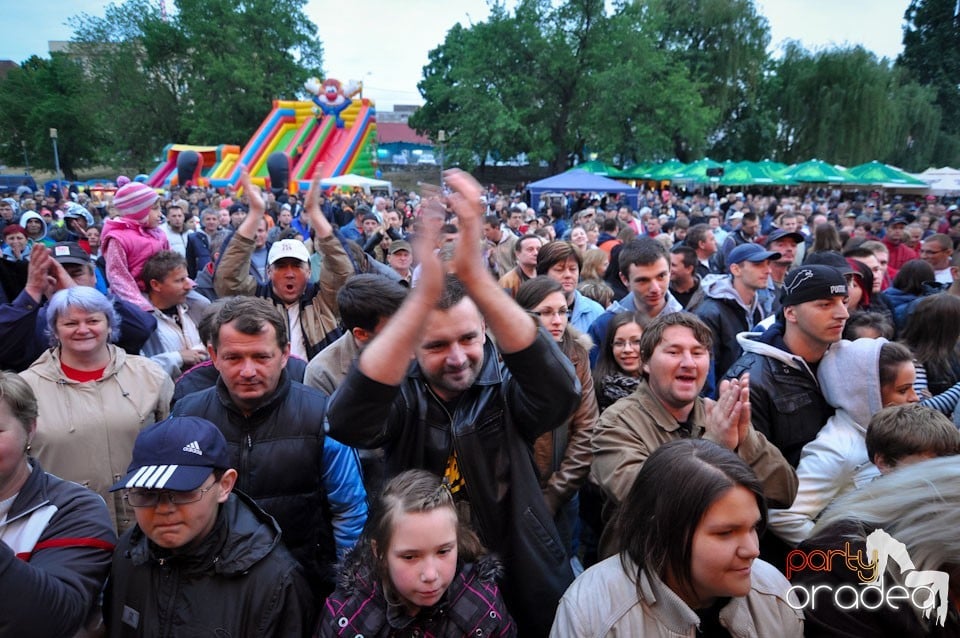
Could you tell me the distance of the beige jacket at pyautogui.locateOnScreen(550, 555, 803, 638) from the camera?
62.1 inches

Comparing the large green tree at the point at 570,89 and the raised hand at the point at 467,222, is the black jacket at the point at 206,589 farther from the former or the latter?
the large green tree at the point at 570,89

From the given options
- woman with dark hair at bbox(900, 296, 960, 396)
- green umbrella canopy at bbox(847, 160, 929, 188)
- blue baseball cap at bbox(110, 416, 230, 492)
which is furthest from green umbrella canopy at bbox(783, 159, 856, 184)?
blue baseball cap at bbox(110, 416, 230, 492)

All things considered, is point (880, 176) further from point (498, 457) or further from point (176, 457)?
point (176, 457)

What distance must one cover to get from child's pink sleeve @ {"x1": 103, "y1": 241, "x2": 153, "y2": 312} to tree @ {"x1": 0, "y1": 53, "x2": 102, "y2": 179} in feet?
165

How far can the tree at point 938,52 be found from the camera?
43469 mm

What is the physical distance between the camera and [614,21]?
32.4 meters

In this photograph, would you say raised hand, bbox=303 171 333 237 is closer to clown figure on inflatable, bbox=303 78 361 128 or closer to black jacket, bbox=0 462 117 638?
black jacket, bbox=0 462 117 638

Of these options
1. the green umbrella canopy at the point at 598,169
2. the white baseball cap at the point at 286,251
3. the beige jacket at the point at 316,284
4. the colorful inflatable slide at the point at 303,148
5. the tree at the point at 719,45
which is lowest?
the beige jacket at the point at 316,284

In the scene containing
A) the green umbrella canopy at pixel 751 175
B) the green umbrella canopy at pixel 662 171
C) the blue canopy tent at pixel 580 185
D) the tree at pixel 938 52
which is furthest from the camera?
the tree at pixel 938 52

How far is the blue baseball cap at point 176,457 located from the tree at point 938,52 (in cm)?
5275

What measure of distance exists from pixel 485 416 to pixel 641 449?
0.68 metres

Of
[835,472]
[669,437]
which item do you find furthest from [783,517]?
[669,437]

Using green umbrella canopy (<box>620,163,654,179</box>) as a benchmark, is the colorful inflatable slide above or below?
above

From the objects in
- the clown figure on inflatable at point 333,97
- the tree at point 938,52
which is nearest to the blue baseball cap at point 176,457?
the clown figure on inflatable at point 333,97
